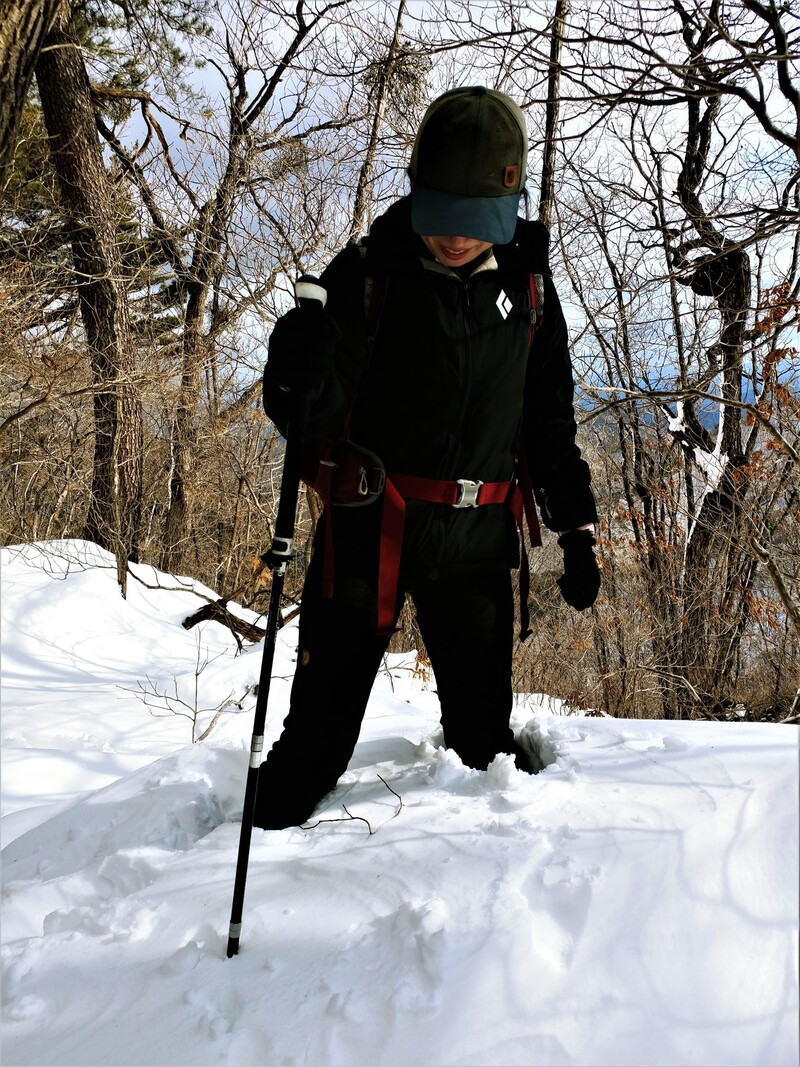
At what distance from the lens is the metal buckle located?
6.54 ft

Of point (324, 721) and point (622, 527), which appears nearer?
point (324, 721)

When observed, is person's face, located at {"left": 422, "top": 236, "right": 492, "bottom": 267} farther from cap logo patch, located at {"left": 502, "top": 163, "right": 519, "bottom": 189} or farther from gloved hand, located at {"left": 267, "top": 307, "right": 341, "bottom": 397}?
gloved hand, located at {"left": 267, "top": 307, "right": 341, "bottom": 397}

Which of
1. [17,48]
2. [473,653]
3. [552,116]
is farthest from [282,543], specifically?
[552,116]

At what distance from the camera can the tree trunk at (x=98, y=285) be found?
824 centimetres

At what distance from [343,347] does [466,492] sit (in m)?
0.54

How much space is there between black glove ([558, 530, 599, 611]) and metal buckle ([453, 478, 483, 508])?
0.43m

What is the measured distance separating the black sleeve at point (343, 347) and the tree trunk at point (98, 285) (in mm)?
6958

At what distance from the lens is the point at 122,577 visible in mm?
→ 7402

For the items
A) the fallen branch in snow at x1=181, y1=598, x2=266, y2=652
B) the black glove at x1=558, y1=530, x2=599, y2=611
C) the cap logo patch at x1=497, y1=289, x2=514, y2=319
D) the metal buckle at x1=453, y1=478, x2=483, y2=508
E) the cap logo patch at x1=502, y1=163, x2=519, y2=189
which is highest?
the cap logo patch at x1=502, y1=163, x2=519, y2=189

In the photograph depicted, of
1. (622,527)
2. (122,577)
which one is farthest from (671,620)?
(122,577)

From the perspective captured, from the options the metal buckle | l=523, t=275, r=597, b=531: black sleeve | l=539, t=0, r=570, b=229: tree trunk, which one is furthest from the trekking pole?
l=539, t=0, r=570, b=229: tree trunk

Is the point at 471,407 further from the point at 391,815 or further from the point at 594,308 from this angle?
the point at 594,308

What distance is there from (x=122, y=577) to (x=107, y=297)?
3764 millimetres

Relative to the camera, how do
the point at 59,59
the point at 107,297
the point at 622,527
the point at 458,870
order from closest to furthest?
the point at 458,870
the point at 59,59
the point at 107,297
the point at 622,527
